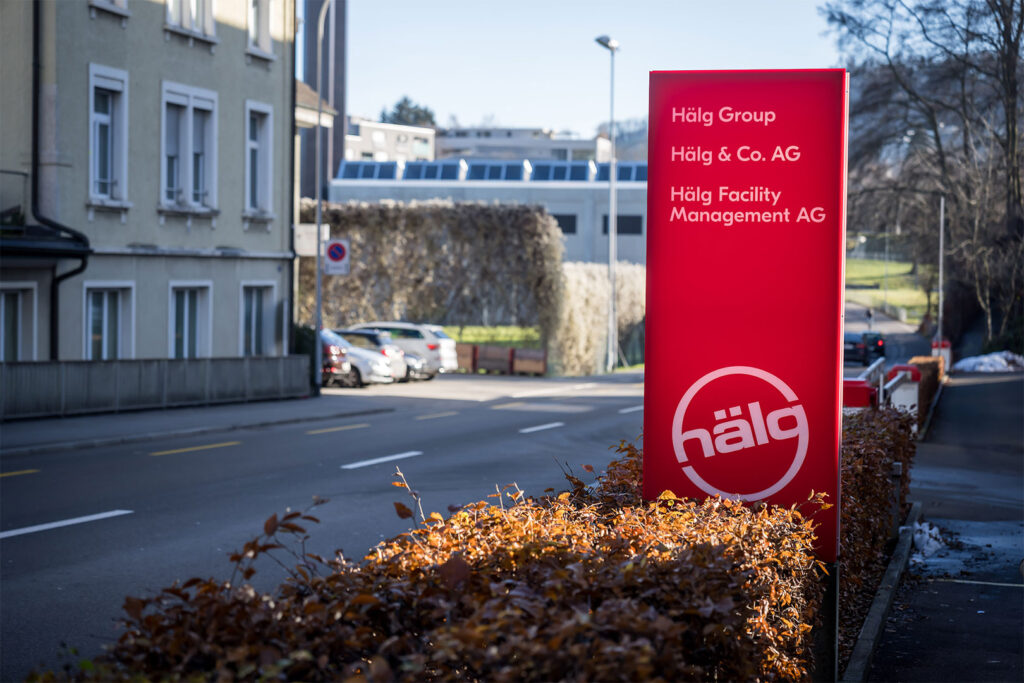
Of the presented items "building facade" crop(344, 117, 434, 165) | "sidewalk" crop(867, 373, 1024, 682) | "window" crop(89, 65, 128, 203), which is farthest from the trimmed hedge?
"building facade" crop(344, 117, 434, 165)

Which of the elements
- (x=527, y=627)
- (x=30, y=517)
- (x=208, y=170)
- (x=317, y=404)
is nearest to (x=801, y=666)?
(x=527, y=627)

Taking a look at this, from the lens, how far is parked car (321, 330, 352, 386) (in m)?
30.4

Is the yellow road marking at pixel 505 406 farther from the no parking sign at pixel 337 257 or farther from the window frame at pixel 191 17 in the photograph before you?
the window frame at pixel 191 17

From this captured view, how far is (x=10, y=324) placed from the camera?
21578mm

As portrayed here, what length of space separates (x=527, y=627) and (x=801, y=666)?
1.94 m

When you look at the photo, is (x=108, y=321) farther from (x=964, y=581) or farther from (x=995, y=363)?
Answer: (x=995, y=363)

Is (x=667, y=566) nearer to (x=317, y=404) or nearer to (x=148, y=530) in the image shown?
(x=148, y=530)

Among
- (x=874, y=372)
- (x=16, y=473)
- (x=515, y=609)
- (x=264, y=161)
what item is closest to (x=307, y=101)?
(x=264, y=161)

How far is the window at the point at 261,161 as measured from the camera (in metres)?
28.3

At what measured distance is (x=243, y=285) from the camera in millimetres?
27672

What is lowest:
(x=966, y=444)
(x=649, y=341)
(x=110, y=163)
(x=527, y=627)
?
(x=966, y=444)

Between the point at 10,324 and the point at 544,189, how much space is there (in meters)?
52.2

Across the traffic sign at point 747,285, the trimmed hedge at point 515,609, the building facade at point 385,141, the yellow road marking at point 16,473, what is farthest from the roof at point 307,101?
the building facade at point 385,141

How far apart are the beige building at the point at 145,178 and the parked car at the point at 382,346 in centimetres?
377
